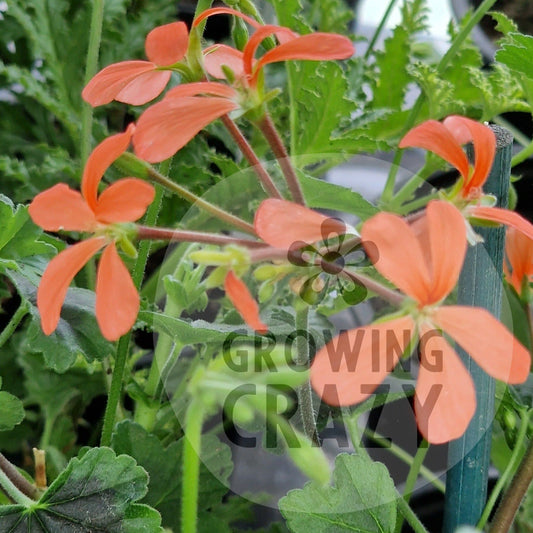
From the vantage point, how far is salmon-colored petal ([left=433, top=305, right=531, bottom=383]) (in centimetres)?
25

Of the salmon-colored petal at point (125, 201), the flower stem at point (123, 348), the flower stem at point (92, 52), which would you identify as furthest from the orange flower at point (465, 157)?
the flower stem at point (92, 52)

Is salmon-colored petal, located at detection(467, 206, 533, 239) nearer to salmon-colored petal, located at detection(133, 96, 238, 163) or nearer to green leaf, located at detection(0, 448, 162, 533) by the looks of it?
salmon-colored petal, located at detection(133, 96, 238, 163)

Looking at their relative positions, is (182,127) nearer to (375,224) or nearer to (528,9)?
(375,224)

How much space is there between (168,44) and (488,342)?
0.20m

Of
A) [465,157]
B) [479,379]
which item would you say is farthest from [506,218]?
[479,379]

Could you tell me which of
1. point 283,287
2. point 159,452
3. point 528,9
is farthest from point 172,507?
point 528,9

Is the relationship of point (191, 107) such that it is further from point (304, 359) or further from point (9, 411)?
point (9, 411)

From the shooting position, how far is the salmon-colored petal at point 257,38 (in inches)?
12.1

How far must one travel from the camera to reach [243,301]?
0.91 ft

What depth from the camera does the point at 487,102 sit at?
2.08ft

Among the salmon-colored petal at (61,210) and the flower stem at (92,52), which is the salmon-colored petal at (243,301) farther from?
the flower stem at (92,52)

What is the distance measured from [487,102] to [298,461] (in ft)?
1.51

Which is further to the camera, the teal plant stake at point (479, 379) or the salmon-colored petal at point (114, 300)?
the teal plant stake at point (479, 379)
